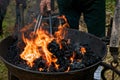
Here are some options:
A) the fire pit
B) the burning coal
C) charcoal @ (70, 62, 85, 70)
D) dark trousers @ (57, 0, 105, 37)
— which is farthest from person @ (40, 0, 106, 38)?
charcoal @ (70, 62, 85, 70)

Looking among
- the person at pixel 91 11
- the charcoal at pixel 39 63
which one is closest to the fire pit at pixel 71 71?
the charcoal at pixel 39 63

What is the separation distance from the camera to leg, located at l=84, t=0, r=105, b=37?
146 inches

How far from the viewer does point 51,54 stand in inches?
104

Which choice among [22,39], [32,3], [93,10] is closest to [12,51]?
[22,39]

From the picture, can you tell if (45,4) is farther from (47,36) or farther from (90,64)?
(90,64)

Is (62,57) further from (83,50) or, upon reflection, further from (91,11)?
(91,11)

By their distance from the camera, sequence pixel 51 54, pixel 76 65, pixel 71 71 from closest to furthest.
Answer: pixel 71 71 → pixel 76 65 → pixel 51 54

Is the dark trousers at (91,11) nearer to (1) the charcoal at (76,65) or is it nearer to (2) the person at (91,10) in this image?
(2) the person at (91,10)

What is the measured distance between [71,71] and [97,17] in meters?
1.60

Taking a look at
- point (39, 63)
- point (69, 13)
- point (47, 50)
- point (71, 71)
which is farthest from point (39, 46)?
point (69, 13)

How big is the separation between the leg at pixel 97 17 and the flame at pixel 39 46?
76cm

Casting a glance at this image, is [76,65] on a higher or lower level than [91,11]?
lower

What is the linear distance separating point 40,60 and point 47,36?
0.42 m

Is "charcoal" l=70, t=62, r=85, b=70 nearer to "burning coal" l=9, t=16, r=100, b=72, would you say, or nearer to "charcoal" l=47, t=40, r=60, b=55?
"burning coal" l=9, t=16, r=100, b=72
